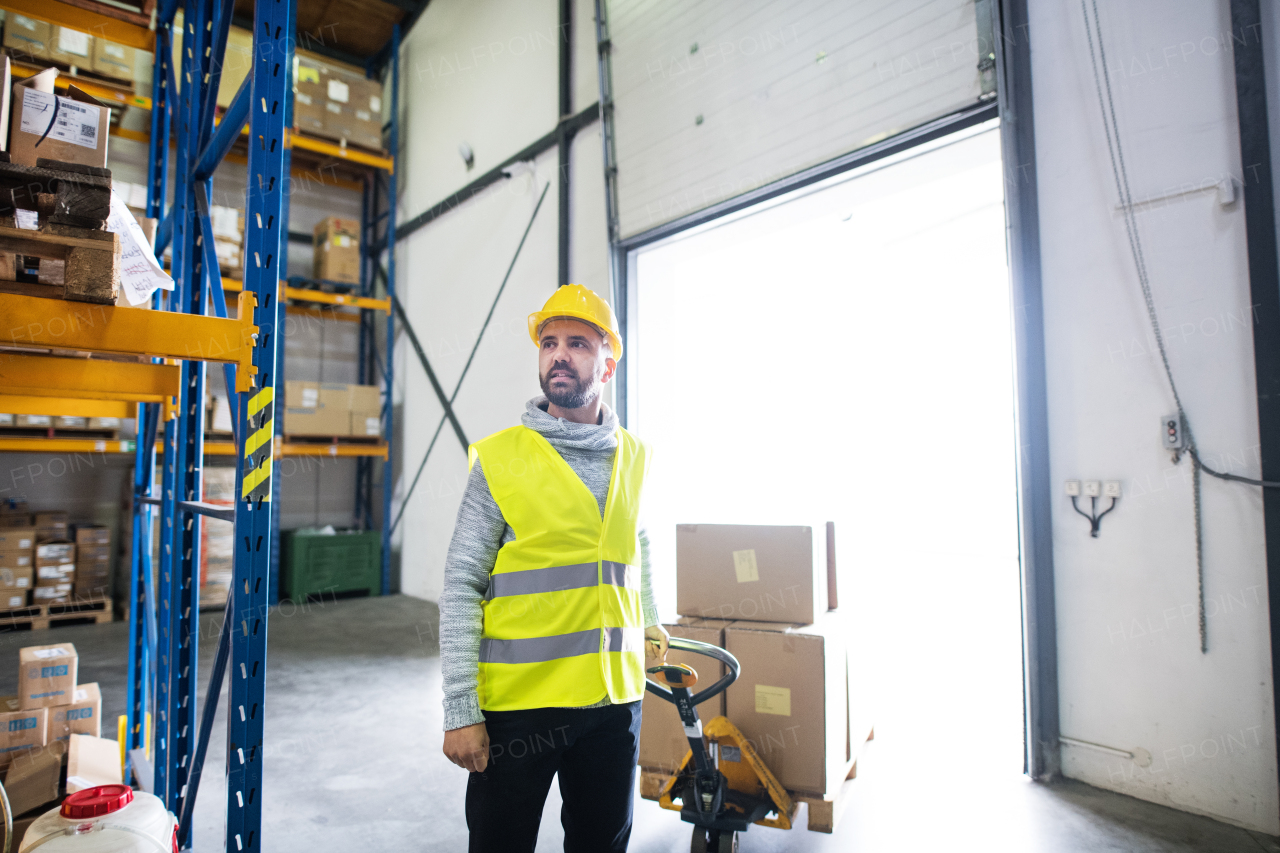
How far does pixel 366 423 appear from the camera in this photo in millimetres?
8703

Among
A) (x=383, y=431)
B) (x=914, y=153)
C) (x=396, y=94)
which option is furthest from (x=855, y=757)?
(x=396, y=94)

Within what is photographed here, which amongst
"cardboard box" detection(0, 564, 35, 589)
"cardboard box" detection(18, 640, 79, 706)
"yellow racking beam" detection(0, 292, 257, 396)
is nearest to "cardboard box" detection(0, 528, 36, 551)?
"cardboard box" detection(0, 564, 35, 589)

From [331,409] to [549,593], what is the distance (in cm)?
754

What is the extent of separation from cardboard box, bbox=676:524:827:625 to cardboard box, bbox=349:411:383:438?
647 cm

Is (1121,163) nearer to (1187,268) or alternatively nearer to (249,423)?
(1187,268)

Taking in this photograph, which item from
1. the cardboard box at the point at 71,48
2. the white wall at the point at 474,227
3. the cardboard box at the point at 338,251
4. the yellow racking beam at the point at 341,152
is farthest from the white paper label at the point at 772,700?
the cardboard box at the point at 71,48

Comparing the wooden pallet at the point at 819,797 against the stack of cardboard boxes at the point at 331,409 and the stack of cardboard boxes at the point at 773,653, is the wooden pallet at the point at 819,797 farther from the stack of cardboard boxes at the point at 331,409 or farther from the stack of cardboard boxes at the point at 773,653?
the stack of cardboard boxes at the point at 331,409

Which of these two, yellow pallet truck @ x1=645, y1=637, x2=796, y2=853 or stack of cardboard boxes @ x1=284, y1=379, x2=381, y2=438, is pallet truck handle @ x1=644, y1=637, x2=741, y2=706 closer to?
yellow pallet truck @ x1=645, y1=637, x2=796, y2=853

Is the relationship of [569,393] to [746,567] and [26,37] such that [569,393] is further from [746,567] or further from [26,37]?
[26,37]

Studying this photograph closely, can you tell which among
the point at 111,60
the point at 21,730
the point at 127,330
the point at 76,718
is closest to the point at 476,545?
the point at 127,330

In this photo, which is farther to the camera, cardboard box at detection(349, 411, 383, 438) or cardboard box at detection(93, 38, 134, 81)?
cardboard box at detection(349, 411, 383, 438)

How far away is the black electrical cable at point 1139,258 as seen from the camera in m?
2.90

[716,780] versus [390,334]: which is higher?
[390,334]

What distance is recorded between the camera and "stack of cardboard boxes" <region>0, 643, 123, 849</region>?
8.45 feet
